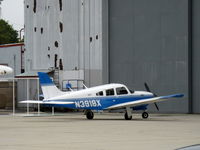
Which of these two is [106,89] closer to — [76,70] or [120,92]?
[120,92]

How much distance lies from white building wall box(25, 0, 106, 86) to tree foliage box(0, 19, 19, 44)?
245 feet

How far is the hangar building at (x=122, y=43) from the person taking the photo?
134ft

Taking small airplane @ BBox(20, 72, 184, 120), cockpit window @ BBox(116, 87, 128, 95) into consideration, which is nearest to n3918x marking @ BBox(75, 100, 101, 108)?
small airplane @ BBox(20, 72, 184, 120)

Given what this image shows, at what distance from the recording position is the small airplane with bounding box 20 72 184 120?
102 feet

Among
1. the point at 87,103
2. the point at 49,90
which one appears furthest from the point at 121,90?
the point at 49,90

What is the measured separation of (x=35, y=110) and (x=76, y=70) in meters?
4.55

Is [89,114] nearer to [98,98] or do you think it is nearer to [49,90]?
[98,98]

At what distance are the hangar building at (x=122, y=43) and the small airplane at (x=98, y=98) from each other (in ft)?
29.9

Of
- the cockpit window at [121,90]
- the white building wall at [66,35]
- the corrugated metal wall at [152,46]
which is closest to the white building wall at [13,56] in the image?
the white building wall at [66,35]

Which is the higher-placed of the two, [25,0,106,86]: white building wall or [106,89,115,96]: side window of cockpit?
[25,0,106,86]: white building wall

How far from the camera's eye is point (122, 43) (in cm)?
4416

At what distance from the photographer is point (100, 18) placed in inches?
1786

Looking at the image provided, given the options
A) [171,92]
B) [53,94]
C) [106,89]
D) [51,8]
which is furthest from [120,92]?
[51,8]

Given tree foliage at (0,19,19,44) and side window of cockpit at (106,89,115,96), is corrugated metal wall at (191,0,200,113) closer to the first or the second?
side window of cockpit at (106,89,115,96)
